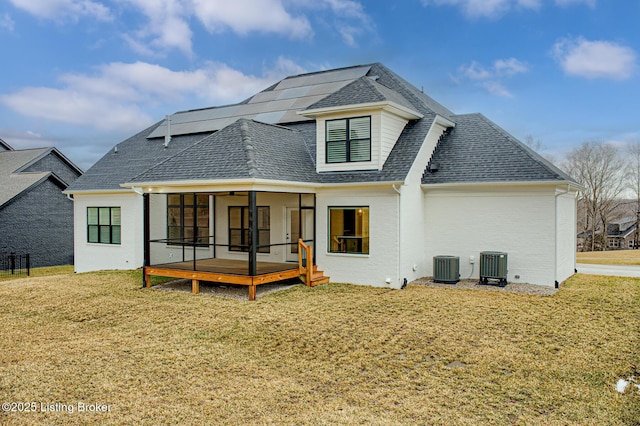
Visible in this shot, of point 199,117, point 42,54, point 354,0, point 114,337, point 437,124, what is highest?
point 354,0

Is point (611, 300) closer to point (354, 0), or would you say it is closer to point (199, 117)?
point (354, 0)

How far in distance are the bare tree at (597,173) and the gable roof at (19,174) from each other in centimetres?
4124

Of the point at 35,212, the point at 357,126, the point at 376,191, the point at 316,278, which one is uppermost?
the point at 357,126

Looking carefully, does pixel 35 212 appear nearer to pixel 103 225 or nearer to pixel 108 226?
pixel 103 225

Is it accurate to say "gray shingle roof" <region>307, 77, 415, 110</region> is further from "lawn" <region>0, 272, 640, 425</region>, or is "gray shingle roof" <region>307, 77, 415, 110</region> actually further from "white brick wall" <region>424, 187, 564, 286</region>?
"lawn" <region>0, 272, 640, 425</region>

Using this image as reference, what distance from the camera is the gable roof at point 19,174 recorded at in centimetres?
2389

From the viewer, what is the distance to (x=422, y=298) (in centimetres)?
1115

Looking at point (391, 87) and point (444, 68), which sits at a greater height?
point (444, 68)

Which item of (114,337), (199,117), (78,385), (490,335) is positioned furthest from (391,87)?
(78,385)

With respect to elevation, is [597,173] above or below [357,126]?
above

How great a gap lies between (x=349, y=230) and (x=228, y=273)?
367cm

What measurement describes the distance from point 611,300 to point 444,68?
43.7ft

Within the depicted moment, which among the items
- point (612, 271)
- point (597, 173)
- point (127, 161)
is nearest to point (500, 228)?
point (612, 271)

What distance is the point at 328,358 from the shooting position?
7074 mm
